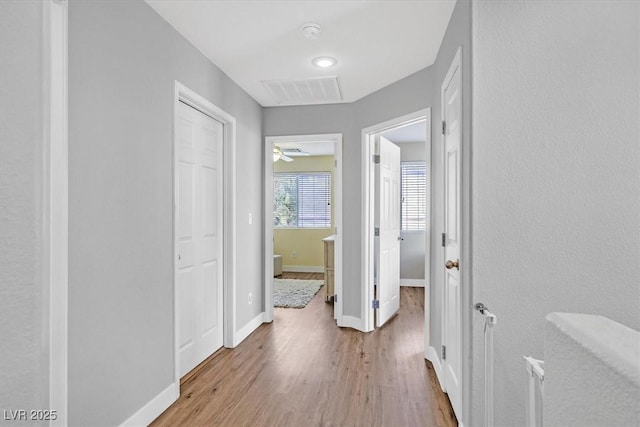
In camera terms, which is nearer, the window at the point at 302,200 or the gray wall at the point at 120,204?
the gray wall at the point at 120,204

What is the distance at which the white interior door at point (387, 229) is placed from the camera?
12.6 feet

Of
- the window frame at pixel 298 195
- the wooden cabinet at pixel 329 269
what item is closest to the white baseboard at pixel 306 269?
the window frame at pixel 298 195

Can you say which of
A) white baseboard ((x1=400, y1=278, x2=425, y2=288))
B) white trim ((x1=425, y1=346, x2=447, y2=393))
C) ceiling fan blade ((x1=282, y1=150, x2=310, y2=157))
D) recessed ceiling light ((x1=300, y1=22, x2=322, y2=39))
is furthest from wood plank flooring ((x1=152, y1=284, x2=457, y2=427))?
ceiling fan blade ((x1=282, y1=150, x2=310, y2=157))

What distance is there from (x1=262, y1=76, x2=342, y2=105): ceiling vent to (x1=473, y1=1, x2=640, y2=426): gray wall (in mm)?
1787

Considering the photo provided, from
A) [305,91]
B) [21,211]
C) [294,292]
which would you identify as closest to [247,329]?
[294,292]

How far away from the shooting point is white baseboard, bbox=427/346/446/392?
102 inches

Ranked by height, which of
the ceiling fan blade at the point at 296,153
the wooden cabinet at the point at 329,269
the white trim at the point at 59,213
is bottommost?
the wooden cabinet at the point at 329,269

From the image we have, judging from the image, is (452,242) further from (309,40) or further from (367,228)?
(309,40)

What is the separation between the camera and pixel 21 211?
644 millimetres

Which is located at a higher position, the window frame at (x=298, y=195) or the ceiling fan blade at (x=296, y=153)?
the ceiling fan blade at (x=296, y=153)

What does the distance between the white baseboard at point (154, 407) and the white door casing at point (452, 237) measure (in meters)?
1.73

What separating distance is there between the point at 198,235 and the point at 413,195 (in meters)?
4.15

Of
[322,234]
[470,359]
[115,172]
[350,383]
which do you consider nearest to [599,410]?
[470,359]

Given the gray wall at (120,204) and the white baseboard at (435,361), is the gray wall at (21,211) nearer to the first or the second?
the gray wall at (120,204)
